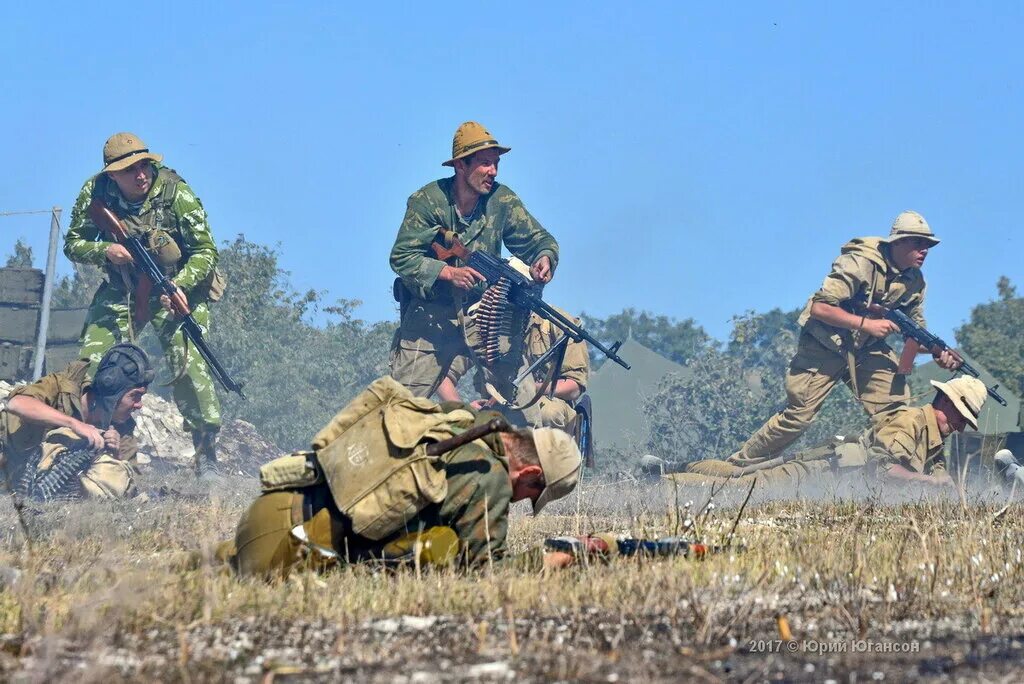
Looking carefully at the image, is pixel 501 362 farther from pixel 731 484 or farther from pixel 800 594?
pixel 800 594

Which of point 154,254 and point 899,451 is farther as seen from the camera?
point 154,254

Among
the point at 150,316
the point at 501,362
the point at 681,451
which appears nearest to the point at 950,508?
the point at 501,362

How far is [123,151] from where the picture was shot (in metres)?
11.9

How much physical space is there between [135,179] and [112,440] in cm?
238

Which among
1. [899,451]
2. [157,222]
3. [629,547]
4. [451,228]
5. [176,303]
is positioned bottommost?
[629,547]

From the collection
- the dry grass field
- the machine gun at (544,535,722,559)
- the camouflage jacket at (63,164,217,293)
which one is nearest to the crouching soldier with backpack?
the dry grass field

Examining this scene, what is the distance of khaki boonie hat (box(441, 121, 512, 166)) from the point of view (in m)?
11.7

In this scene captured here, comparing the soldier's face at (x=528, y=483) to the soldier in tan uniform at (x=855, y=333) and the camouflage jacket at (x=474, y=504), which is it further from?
the soldier in tan uniform at (x=855, y=333)

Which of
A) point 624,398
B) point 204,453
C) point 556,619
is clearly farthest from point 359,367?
point 556,619

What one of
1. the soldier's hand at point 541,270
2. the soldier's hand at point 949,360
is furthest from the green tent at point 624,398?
the soldier's hand at point 541,270

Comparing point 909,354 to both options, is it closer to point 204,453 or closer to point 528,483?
point 204,453

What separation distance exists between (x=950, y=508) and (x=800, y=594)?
283 cm

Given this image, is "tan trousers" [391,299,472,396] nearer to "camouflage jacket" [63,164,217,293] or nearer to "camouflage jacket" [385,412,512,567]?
"camouflage jacket" [63,164,217,293]

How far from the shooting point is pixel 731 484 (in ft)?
36.1
